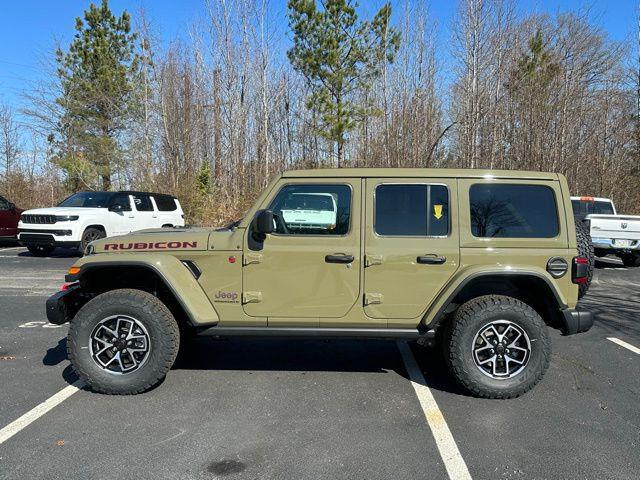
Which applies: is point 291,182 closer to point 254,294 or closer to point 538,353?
point 254,294

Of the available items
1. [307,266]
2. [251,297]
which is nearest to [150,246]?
[251,297]

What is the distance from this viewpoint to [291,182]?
4.06 metres

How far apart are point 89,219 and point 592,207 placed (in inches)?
546

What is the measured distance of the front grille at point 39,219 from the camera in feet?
38.9

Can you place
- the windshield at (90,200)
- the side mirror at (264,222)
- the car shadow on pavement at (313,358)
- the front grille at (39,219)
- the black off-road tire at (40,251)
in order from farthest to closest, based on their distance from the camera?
the black off-road tire at (40,251), the windshield at (90,200), the front grille at (39,219), the car shadow on pavement at (313,358), the side mirror at (264,222)

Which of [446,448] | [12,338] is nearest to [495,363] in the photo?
[446,448]

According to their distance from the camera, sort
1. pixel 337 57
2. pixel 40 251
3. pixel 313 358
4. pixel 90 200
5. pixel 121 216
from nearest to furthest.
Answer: pixel 313 358
pixel 121 216
pixel 90 200
pixel 40 251
pixel 337 57

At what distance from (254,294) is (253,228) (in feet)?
1.84

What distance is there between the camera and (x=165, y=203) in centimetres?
1445

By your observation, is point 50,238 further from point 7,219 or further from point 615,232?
point 615,232

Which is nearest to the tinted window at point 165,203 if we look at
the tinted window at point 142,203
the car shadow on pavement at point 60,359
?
the tinted window at point 142,203

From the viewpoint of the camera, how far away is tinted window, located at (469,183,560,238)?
3.96 metres

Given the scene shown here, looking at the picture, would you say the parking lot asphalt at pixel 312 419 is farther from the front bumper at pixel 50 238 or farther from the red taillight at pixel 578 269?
the front bumper at pixel 50 238

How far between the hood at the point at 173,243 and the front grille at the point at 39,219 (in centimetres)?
911
